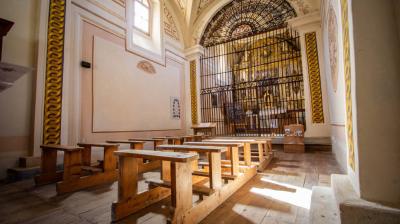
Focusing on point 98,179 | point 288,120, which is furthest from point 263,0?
point 98,179

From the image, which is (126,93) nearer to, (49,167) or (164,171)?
(49,167)

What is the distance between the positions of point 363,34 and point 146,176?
115 inches

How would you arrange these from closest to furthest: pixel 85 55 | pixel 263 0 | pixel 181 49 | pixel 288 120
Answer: pixel 85 55, pixel 263 0, pixel 181 49, pixel 288 120

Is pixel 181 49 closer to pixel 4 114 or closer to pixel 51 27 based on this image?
pixel 51 27

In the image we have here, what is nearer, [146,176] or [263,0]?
[146,176]

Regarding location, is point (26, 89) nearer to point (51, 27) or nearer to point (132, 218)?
point (51, 27)

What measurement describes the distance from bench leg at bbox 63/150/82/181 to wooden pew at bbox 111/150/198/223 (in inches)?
45.7

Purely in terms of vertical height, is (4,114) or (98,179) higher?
(4,114)

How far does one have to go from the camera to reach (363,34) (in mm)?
926

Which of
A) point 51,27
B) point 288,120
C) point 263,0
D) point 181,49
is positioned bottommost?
point 288,120

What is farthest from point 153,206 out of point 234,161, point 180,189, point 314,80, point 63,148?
Result: point 314,80

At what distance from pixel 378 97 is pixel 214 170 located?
131 centimetres

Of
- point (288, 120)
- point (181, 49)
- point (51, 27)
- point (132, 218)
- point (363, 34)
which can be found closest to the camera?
point (363, 34)

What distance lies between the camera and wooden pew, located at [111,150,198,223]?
1.35 meters
